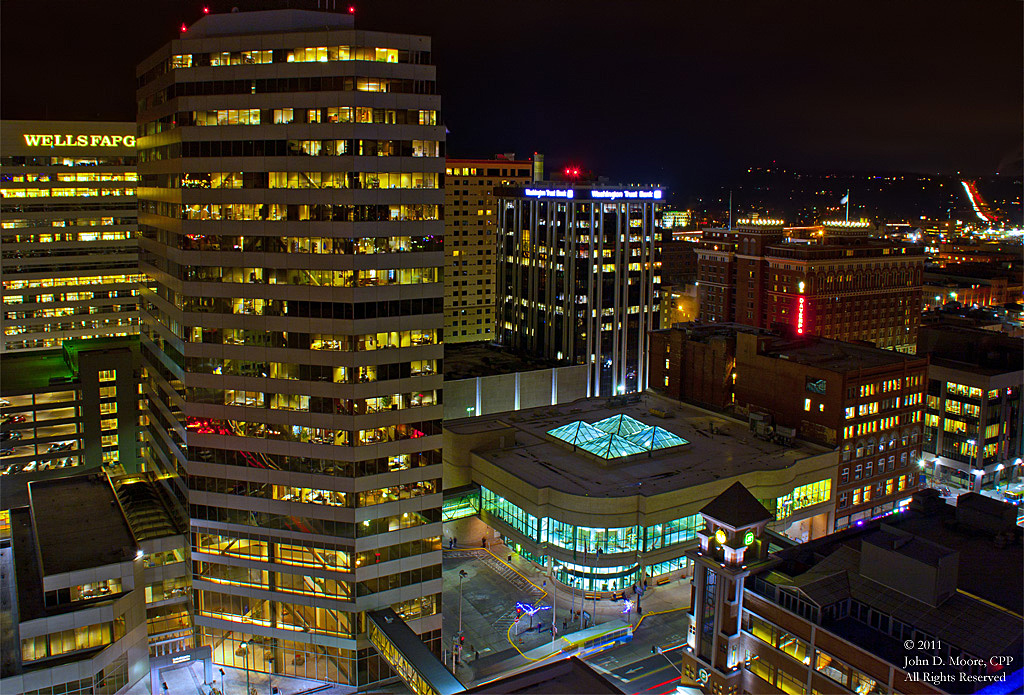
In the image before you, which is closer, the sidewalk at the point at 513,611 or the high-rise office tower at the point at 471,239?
the sidewalk at the point at 513,611

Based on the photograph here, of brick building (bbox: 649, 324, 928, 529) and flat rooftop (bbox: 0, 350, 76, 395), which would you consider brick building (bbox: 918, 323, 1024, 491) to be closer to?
brick building (bbox: 649, 324, 928, 529)

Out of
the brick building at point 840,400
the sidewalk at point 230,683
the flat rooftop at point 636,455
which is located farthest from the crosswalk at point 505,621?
the brick building at point 840,400

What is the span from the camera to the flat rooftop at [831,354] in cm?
10700

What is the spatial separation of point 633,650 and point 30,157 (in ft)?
427

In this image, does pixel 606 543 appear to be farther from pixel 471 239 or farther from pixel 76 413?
pixel 471 239

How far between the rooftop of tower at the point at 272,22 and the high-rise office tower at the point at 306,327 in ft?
0.44

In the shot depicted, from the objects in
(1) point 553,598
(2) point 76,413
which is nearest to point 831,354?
(1) point 553,598

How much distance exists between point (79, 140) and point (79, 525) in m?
93.5

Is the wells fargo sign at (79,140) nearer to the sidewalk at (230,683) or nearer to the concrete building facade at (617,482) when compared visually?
the concrete building facade at (617,482)

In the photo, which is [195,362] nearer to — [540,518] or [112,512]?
[112,512]

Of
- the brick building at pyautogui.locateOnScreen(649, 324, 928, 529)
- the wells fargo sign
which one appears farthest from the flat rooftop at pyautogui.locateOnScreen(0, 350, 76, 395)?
the brick building at pyautogui.locateOnScreen(649, 324, 928, 529)

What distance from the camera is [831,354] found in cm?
11181

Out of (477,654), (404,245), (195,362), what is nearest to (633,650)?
(477,654)

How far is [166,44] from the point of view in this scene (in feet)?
230
